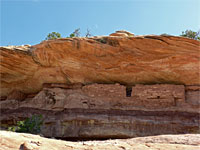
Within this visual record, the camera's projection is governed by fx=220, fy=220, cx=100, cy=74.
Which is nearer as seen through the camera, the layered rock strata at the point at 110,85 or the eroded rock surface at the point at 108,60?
the layered rock strata at the point at 110,85

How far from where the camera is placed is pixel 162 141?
434 centimetres

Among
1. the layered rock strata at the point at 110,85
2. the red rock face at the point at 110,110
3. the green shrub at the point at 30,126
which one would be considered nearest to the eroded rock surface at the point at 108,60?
the layered rock strata at the point at 110,85

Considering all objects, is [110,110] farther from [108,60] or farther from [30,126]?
[30,126]

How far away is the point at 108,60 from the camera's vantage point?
865 cm

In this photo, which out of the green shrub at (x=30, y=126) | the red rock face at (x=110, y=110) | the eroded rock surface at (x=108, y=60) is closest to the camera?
the green shrub at (x=30, y=126)

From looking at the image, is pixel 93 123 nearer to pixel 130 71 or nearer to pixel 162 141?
pixel 130 71

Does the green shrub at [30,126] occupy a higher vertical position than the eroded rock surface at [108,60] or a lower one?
lower

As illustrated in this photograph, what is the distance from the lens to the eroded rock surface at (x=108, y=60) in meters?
7.94

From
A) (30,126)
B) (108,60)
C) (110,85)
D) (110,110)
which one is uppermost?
(108,60)

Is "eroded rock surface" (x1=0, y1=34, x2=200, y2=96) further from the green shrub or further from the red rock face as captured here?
the green shrub

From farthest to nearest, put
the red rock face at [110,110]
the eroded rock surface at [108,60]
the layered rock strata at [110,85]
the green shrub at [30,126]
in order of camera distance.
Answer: the eroded rock surface at [108,60] < the layered rock strata at [110,85] < the red rock face at [110,110] < the green shrub at [30,126]

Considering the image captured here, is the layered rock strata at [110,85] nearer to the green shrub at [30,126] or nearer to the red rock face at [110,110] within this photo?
the red rock face at [110,110]

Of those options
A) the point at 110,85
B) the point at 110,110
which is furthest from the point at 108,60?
the point at 110,110

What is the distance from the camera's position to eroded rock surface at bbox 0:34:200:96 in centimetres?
794
